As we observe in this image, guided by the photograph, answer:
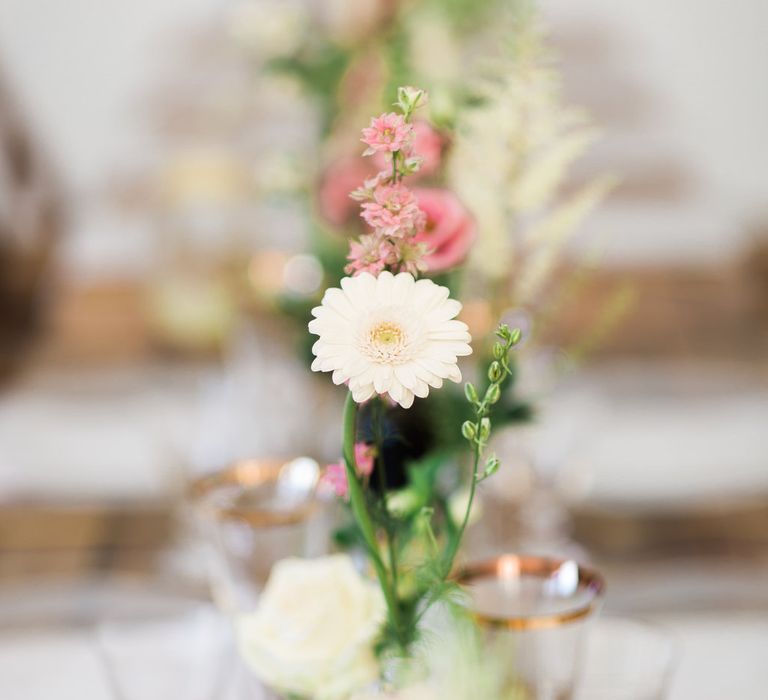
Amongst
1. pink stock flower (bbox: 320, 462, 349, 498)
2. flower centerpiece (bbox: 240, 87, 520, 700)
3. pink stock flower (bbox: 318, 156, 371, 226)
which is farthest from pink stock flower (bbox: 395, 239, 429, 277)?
pink stock flower (bbox: 318, 156, 371, 226)

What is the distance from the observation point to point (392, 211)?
16.9 inches

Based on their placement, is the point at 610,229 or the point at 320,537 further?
the point at 610,229

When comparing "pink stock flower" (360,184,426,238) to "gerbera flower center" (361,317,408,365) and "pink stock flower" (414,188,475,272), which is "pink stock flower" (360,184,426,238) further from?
"pink stock flower" (414,188,475,272)

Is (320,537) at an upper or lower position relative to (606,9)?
lower

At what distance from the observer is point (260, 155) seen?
3766 millimetres

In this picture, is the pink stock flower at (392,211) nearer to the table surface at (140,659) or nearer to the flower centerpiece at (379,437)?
the flower centerpiece at (379,437)

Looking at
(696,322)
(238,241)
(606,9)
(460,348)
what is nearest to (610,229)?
(606,9)

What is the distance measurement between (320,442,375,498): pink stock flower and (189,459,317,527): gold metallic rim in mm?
151

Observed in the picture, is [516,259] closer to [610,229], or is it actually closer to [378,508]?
[378,508]

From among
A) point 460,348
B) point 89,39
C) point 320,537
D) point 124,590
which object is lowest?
point 124,590

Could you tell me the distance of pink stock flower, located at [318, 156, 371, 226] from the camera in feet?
3.57

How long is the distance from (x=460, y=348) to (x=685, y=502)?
1021mm

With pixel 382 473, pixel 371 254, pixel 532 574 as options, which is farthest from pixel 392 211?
pixel 532 574

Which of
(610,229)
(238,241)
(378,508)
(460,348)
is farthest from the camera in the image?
(610,229)
